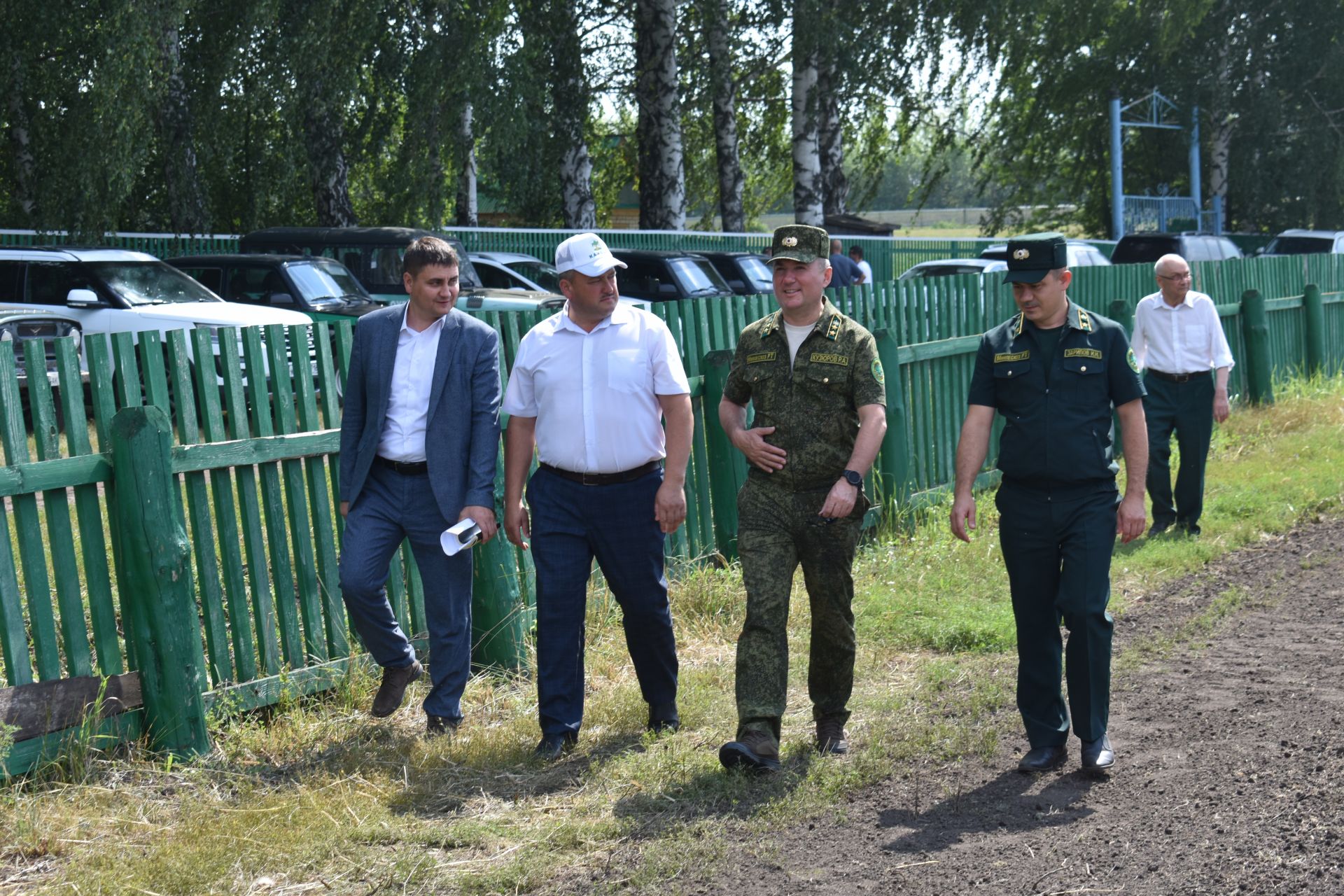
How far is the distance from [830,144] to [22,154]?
1379cm

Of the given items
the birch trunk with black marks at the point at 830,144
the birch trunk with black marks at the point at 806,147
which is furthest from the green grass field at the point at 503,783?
the birch trunk with black marks at the point at 830,144

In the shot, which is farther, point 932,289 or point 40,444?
point 932,289

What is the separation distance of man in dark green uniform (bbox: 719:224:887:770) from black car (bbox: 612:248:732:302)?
1294 centimetres

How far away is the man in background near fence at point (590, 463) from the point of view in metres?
5.22

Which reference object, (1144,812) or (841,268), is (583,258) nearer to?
(1144,812)

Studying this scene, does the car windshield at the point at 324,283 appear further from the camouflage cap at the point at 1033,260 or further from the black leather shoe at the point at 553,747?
the camouflage cap at the point at 1033,260

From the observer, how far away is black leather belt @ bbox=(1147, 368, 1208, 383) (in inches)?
363

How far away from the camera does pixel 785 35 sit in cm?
2364

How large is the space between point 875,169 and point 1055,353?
29.3 metres

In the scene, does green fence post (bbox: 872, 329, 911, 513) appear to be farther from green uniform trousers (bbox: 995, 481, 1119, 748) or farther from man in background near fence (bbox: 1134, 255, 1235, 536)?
green uniform trousers (bbox: 995, 481, 1119, 748)

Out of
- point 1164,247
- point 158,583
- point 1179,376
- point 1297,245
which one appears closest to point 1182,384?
point 1179,376

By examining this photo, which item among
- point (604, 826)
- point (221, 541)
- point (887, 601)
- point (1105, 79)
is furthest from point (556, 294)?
point (1105, 79)

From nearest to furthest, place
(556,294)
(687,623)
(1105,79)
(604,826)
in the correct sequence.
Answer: (604,826) → (687,623) → (556,294) → (1105,79)

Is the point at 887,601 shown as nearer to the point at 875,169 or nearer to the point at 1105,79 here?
the point at 875,169
